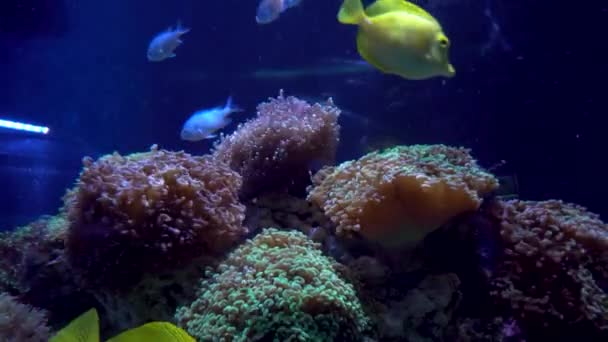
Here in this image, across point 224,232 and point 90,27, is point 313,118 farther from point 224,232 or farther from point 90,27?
point 90,27

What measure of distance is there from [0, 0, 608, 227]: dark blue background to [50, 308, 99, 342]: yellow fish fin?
585cm

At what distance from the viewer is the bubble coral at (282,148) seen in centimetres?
316

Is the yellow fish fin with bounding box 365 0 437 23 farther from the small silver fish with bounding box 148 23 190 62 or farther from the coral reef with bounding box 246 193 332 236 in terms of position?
the small silver fish with bounding box 148 23 190 62

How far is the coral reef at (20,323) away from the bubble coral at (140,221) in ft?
1.96

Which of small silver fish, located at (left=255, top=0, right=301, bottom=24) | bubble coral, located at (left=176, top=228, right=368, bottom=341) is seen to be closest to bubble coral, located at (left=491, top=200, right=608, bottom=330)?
bubble coral, located at (left=176, top=228, right=368, bottom=341)

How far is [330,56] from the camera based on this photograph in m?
8.04

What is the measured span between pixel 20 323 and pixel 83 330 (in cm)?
149

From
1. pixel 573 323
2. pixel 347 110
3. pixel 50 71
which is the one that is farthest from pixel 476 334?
pixel 50 71

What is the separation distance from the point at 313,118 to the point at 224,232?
1168 mm

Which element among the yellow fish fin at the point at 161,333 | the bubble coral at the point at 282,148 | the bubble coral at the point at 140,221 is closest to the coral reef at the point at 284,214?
the bubble coral at the point at 282,148

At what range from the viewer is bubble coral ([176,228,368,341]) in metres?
1.92

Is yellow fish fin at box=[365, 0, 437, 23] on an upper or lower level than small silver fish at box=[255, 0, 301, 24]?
lower

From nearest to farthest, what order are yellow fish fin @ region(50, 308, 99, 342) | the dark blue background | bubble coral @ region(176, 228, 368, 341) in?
1. yellow fish fin @ region(50, 308, 99, 342)
2. bubble coral @ region(176, 228, 368, 341)
3. the dark blue background

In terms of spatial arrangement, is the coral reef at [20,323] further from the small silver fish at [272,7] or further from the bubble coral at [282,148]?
the small silver fish at [272,7]
